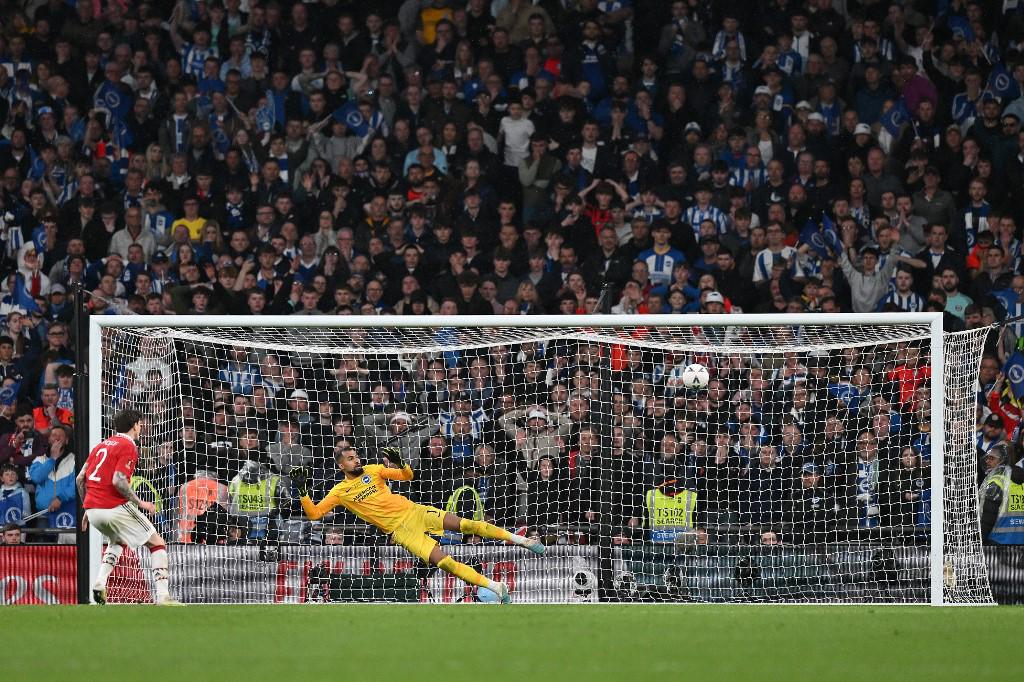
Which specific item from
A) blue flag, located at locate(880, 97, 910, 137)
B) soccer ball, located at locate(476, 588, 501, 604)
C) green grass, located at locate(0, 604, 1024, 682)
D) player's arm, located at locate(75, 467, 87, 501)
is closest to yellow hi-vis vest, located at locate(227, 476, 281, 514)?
player's arm, located at locate(75, 467, 87, 501)

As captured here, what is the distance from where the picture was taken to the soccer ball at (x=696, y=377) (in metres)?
13.8

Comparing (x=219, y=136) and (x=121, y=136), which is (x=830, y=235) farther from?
(x=121, y=136)

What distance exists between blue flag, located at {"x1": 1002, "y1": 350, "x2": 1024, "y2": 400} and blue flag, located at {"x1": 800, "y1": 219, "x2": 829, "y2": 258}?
2256 millimetres

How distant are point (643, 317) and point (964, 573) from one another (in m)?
3.37

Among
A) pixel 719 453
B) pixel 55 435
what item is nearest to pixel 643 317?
pixel 719 453

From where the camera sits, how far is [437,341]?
47.1 feet

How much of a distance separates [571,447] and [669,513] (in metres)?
1.09

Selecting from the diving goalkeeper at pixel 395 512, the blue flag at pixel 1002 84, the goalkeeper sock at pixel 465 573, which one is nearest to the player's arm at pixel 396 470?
the diving goalkeeper at pixel 395 512

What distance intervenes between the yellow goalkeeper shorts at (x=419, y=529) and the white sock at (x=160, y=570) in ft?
6.73

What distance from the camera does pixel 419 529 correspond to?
13.1 meters

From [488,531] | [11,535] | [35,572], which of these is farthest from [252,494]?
[488,531]

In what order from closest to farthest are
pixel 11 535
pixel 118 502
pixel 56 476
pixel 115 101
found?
1. pixel 118 502
2. pixel 11 535
3. pixel 56 476
4. pixel 115 101

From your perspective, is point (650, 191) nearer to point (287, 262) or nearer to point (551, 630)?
point (287, 262)

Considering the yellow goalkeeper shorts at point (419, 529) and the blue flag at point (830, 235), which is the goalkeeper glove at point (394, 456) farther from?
the blue flag at point (830, 235)
